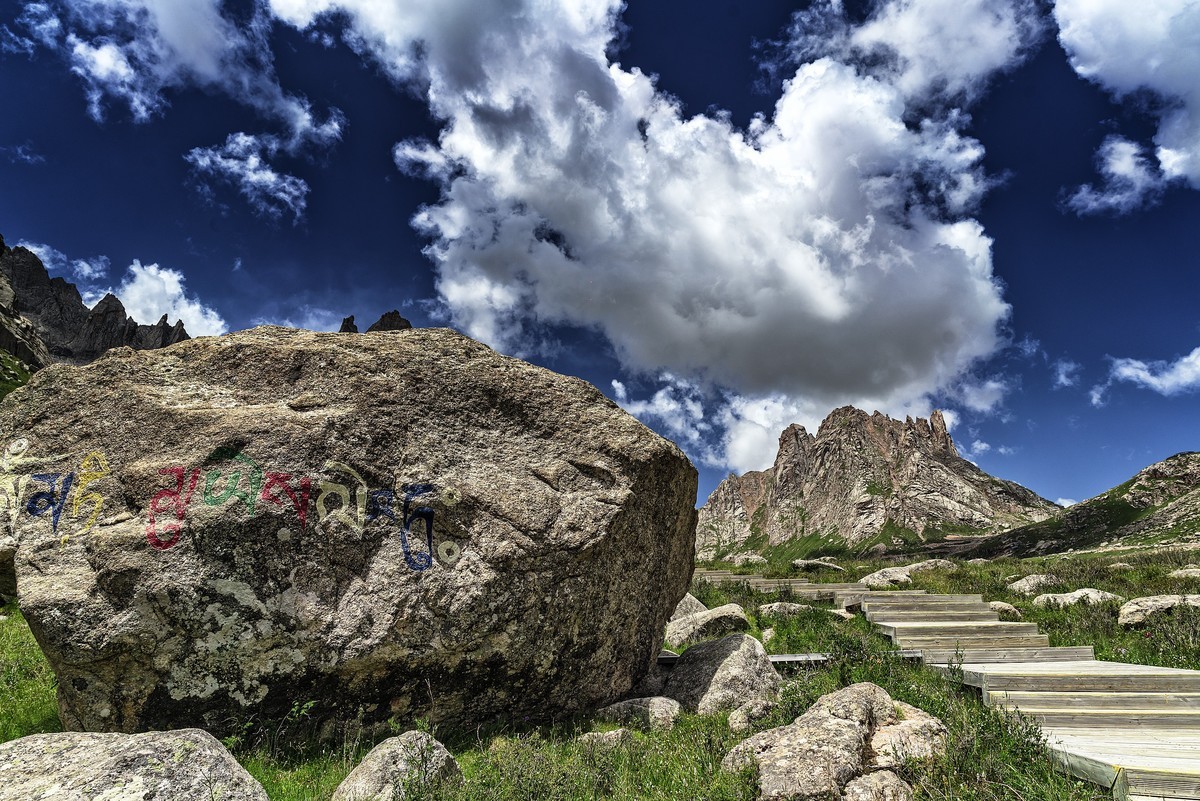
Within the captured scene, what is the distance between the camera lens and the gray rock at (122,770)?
4.28m

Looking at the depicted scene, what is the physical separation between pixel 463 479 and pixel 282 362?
131 inches

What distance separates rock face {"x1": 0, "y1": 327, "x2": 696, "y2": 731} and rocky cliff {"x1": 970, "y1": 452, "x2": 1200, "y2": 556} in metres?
93.5

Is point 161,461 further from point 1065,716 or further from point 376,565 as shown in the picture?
point 1065,716

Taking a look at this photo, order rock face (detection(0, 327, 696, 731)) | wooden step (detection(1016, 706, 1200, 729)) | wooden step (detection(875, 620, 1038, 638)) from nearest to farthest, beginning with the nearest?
wooden step (detection(1016, 706, 1200, 729))
rock face (detection(0, 327, 696, 731))
wooden step (detection(875, 620, 1038, 638))

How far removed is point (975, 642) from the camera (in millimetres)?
11672

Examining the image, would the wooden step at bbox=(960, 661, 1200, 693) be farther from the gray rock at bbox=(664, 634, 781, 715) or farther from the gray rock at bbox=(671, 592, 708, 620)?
the gray rock at bbox=(671, 592, 708, 620)

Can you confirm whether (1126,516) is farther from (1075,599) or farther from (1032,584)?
(1075,599)

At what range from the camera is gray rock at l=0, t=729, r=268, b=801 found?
4281mm

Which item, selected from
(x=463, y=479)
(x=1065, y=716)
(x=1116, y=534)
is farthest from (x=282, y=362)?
(x=1116, y=534)

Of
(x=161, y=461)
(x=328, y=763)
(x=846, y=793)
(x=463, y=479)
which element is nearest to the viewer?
(x=846, y=793)

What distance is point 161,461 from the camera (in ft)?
25.6

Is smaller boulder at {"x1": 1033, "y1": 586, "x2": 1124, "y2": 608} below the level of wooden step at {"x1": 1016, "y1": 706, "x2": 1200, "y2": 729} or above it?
above

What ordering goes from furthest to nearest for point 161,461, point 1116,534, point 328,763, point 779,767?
point 1116,534
point 161,461
point 328,763
point 779,767

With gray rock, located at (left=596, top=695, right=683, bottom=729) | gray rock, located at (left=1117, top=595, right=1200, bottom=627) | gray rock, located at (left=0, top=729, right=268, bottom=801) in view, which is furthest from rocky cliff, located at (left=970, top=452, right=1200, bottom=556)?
gray rock, located at (left=0, top=729, right=268, bottom=801)
